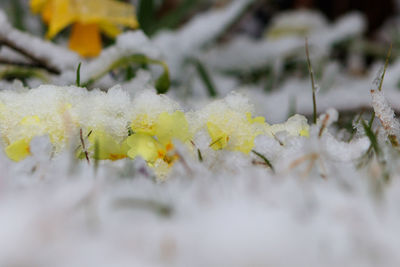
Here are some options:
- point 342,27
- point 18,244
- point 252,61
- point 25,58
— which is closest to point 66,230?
point 18,244

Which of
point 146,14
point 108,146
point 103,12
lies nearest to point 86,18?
point 103,12

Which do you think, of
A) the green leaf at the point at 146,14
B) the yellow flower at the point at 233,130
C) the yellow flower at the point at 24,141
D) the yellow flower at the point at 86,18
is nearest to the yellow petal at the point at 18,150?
the yellow flower at the point at 24,141

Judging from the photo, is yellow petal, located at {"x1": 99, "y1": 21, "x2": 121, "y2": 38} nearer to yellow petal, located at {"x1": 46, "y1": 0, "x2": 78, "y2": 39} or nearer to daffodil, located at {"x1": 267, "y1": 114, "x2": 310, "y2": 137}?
yellow petal, located at {"x1": 46, "y1": 0, "x2": 78, "y2": 39}

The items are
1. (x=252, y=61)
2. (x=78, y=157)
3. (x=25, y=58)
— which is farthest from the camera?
(x=252, y=61)

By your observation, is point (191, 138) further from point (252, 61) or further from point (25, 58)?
point (252, 61)

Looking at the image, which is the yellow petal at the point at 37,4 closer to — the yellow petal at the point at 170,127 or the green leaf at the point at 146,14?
the green leaf at the point at 146,14

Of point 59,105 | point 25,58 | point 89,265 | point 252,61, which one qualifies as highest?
point 252,61
